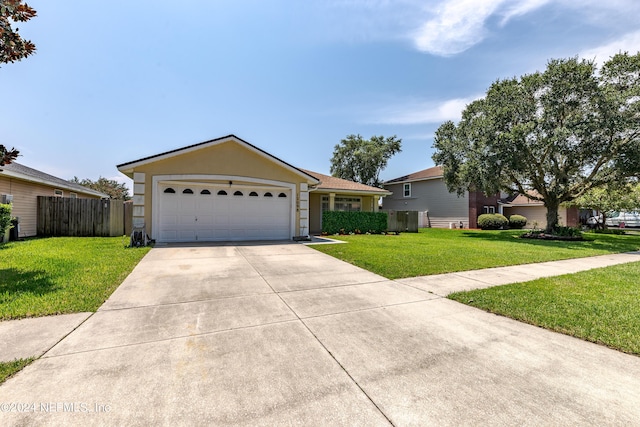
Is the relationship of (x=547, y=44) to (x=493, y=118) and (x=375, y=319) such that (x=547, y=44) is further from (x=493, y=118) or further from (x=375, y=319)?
(x=375, y=319)

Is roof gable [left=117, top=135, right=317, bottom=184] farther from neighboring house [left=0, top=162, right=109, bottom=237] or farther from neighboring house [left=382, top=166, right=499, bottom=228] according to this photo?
neighboring house [left=382, top=166, right=499, bottom=228]

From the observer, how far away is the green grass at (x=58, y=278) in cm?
415

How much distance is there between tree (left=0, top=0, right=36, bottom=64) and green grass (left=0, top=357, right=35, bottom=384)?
6597 millimetres

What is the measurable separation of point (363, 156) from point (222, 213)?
24.8m

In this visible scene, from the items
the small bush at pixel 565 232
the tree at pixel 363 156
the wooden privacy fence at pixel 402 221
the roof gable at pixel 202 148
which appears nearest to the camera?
the roof gable at pixel 202 148

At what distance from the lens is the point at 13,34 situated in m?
5.71

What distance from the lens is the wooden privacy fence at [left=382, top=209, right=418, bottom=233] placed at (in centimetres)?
2022

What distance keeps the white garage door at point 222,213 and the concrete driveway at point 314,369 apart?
7622 millimetres

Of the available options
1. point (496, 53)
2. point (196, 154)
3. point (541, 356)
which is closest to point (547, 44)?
point (496, 53)

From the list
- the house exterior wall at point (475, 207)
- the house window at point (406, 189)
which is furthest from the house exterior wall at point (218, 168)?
the house window at point (406, 189)

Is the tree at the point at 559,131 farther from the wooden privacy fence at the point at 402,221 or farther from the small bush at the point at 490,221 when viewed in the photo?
the small bush at the point at 490,221

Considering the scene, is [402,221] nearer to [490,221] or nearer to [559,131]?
[490,221]

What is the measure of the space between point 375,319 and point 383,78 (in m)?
12.7

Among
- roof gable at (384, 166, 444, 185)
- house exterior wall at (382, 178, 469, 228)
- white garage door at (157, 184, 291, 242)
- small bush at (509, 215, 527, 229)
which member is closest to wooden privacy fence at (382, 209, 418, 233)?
house exterior wall at (382, 178, 469, 228)
